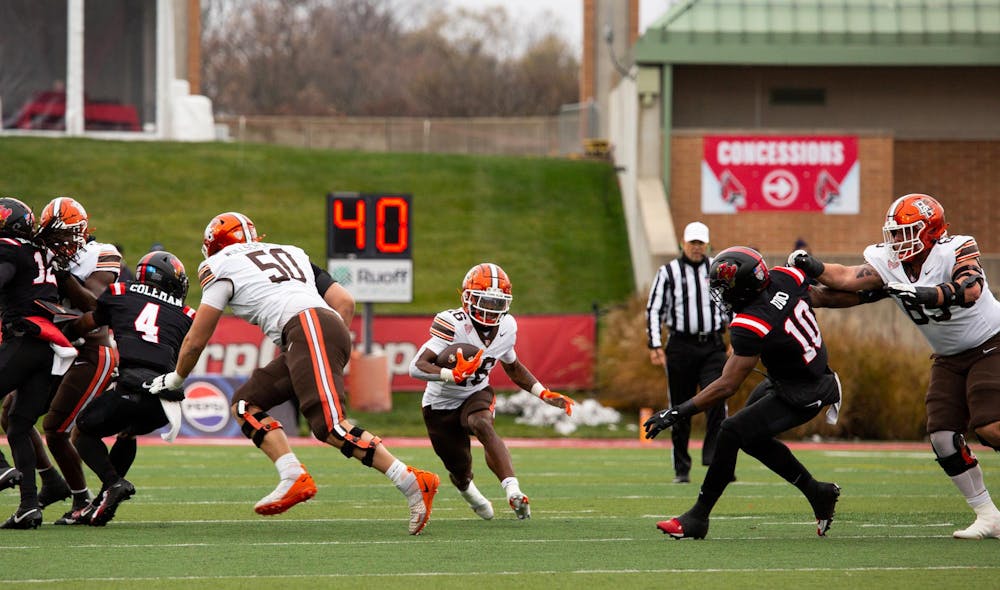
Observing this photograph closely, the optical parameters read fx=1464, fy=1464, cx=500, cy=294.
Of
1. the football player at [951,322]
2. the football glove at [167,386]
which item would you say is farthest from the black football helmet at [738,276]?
the football glove at [167,386]

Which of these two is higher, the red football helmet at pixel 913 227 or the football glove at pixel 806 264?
the red football helmet at pixel 913 227

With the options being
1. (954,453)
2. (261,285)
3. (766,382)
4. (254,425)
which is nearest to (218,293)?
(261,285)

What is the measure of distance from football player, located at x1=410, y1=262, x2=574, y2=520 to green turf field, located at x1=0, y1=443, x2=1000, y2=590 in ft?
0.89

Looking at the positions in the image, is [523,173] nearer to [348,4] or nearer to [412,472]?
[412,472]

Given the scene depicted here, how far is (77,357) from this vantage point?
883 centimetres

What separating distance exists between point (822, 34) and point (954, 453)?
18.6 metres

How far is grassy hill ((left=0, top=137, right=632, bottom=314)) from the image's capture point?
26.0m

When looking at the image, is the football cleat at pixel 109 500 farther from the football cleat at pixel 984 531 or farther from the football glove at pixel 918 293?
the football cleat at pixel 984 531

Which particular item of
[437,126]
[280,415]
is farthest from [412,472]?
[437,126]

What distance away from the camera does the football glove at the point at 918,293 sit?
7.65 m

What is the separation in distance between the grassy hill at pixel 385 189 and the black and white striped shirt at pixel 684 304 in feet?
40.3

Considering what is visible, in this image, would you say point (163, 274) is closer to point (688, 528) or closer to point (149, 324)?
point (149, 324)

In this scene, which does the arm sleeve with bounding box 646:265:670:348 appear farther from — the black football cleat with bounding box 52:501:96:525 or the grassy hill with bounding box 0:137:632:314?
the grassy hill with bounding box 0:137:632:314

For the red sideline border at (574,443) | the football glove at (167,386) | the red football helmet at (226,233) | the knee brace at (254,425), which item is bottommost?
the red sideline border at (574,443)
